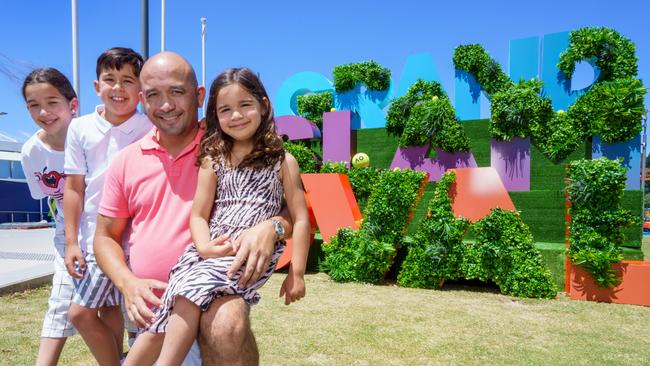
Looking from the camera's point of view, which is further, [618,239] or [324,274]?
[324,274]

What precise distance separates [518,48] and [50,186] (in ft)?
24.7

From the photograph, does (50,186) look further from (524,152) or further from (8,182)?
(8,182)

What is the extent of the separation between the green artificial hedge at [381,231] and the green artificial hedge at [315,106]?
3984mm

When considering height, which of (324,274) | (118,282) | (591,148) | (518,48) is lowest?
(324,274)

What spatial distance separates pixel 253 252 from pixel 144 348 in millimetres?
522

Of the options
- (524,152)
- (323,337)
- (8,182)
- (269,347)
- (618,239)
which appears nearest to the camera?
(269,347)

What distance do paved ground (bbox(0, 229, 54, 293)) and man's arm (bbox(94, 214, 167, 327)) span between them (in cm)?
471

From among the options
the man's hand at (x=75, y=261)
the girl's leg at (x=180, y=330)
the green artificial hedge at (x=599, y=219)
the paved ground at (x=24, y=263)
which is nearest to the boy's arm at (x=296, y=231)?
the girl's leg at (x=180, y=330)

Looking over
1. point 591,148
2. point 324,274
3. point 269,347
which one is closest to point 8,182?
point 324,274

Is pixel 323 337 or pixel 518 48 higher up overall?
pixel 518 48

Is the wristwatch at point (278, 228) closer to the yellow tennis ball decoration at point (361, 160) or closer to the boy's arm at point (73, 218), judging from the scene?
the boy's arm at point (73, 218)

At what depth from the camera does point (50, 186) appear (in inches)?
104

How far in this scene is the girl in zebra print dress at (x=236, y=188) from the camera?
1.52m

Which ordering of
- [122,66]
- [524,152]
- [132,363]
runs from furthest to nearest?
[524,152] → [122,66] → [132,363]
